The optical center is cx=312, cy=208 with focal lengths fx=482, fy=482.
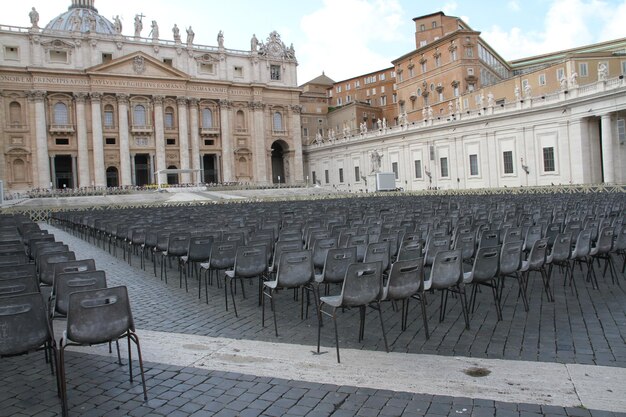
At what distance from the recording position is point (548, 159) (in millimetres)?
41656

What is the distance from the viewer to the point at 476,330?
6617 millimetres

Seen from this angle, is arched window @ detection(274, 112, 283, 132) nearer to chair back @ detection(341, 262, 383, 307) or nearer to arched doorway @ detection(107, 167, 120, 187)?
arched doorway @ detection(107, 167, 120, 187)

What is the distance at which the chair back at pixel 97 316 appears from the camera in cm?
475

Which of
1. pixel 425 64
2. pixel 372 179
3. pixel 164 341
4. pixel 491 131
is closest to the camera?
pixel 164 341

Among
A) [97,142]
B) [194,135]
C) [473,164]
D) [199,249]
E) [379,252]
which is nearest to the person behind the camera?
[379,252]

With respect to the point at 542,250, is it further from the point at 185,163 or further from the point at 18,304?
the point at 185,163

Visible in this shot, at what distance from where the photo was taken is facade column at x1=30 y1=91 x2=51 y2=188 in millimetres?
59438

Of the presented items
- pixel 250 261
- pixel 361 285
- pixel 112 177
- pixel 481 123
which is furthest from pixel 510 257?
pixel 112 177

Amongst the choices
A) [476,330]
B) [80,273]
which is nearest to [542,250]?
[476,330]

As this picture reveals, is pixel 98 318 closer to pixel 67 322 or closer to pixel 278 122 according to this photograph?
pixel 67 322

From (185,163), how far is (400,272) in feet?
211

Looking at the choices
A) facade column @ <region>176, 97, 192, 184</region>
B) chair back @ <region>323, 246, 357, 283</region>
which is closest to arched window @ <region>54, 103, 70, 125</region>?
facade column @ <region>176, 97, 192, 184</region>

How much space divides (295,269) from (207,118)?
6729 cm

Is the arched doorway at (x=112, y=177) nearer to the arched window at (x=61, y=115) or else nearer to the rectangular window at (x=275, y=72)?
the arched window at (x=61, y=115)
